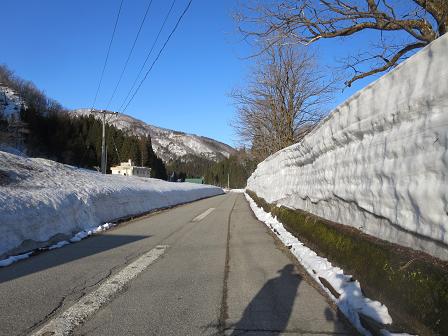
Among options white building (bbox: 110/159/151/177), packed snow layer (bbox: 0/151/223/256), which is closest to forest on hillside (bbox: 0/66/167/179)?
white building (bbox: 110/159/151/177)

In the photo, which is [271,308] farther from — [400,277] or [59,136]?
[59,136]

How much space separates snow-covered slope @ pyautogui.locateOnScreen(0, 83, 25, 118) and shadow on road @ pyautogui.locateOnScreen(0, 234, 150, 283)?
7888 cm

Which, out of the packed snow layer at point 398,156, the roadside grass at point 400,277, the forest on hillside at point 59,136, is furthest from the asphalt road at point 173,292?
the forest on hillside at point 59,136

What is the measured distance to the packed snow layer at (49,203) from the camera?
9.16m

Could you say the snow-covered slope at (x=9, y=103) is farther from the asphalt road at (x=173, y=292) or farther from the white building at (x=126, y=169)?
the asphalt road at (x=173, y=292)

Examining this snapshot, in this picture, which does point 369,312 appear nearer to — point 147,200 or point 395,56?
point 395,56

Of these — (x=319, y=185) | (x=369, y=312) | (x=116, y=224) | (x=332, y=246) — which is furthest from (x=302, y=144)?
(x=116, y=224)

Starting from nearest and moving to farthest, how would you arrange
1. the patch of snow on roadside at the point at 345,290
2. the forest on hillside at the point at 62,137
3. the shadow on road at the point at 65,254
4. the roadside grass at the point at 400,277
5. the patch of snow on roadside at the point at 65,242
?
the roadside grass at the point at 400,277 → the patch of snow on roadside at the point at 345,290 → the shadow on road at the point at 65,254 → the patch of snow on roadside at the point at 65,242 → the forest on hillside at the point at 62,137

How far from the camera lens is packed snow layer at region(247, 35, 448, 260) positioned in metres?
3.71

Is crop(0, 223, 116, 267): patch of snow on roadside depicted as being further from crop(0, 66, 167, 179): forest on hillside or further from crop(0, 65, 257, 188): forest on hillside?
crop(0, 66, 167, 179): forest on hillside

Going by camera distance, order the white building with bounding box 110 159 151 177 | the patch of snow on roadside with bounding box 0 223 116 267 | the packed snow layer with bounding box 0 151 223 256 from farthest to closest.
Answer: the white building with bounding box 110 159 151 177, the packed snow layer with bounding box 0 151 223 256, the patch of snow on roadside with bounding box 0 223 116 267

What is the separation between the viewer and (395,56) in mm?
9797

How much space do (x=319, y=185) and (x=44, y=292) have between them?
518cm

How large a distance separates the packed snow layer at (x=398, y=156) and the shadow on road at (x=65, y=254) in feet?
16.2
